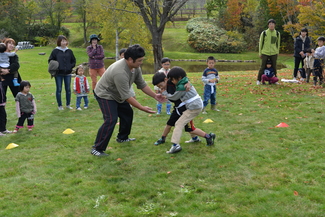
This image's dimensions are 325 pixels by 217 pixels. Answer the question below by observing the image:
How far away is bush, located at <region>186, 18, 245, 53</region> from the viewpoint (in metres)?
48.2

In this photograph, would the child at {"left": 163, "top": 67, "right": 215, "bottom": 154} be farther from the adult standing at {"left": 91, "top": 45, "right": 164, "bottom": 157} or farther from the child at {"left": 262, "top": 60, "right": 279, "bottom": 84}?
the child at {"left": 262, "top": 60, "right": 279, "bottom": 84}

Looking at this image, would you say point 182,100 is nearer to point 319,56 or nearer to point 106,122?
point 106,122

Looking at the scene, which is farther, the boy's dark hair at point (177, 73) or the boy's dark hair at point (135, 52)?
the boy's dark hair at point (177, 73)

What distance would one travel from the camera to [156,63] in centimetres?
1811

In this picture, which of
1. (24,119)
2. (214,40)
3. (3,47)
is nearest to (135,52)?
(24,119)

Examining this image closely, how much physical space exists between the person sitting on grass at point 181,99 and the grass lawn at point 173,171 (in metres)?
0.33

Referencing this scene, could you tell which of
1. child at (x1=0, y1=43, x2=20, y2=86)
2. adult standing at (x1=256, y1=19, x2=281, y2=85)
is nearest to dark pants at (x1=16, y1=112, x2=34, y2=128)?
child at (x1=0, y1=43, x2=20, y2=86)

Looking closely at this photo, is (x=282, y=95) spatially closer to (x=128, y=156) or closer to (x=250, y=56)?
(x=128, y=156)

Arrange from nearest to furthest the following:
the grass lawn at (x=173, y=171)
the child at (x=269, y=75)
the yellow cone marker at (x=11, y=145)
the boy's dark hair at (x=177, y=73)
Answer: the grass lawn at (x=173, y=171) < the boy's dark hair at (x=177, y=73) < the yellow cone marker at (x=11, y=145) < the child at (x=269, y=75)

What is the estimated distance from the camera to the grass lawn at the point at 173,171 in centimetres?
403

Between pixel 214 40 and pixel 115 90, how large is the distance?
4612cm

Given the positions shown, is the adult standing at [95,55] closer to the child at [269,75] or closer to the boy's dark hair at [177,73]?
the boy's dark hair at [177,73]

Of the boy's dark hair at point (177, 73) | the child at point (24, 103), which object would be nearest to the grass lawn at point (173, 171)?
the child at point (24, 103)

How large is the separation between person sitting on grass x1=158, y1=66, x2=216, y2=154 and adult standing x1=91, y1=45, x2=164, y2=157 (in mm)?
394
